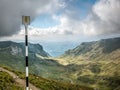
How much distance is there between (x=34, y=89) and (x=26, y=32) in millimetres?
46155

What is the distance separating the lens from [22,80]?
70.0 meters

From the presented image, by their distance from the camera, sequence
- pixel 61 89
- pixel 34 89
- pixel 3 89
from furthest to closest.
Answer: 1. pixel 61 89
2. pixel 34 89
3. pixel 3 89

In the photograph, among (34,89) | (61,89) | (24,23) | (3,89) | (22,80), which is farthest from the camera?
(61,89)

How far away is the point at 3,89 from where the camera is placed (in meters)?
54.3

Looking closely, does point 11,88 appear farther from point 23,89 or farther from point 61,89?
point 61,89

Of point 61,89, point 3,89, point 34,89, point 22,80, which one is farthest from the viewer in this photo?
point 61,89

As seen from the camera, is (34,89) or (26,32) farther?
(34,89)

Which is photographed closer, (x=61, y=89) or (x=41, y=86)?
(x=41, y=86)

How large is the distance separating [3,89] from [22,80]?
15.8 m

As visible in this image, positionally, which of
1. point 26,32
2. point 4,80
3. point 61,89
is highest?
point 26,32

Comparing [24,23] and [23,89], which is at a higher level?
[24,23]

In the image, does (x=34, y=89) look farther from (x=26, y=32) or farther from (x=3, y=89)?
(x=26, y=32)

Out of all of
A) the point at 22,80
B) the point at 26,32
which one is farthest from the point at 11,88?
the point at 26,32

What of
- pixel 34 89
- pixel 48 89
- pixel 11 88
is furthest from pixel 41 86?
pixel 11 88
